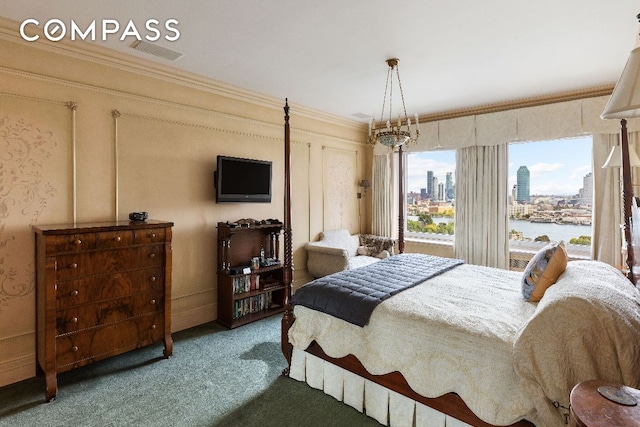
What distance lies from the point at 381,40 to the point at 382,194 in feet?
11.2

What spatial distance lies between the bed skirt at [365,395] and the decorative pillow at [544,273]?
1061 millimetres

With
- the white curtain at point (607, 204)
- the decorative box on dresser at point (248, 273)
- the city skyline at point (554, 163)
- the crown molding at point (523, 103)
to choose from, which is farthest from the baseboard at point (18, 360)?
the white curtain at point (607, 204)

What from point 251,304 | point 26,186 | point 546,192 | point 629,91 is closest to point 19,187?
point 26,186

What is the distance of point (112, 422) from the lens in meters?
2.18

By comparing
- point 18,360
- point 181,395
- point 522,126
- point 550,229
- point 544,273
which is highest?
point 522,126

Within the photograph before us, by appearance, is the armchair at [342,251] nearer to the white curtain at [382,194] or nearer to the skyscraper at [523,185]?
the white curtain at [382,194]

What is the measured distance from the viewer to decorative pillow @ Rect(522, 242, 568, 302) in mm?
2336

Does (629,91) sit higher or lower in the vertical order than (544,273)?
higher

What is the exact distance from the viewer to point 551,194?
464 centimetres

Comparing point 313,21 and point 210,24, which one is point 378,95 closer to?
point 313,21

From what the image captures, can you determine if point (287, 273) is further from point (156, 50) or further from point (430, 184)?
point (430, 184)

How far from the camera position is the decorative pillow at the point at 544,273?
2.34 m

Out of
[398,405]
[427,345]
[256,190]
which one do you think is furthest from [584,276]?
[256,190]

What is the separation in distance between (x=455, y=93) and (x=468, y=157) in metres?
1.11
